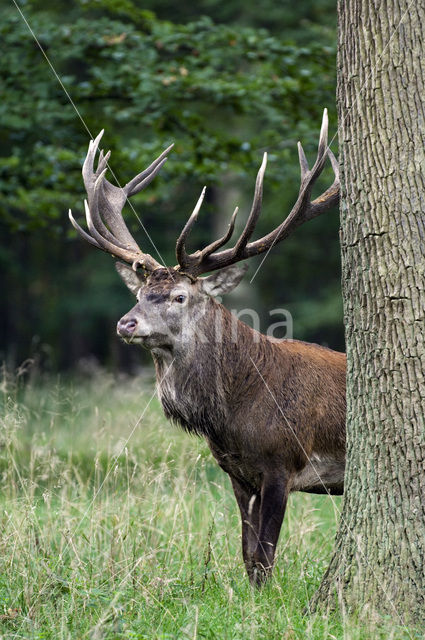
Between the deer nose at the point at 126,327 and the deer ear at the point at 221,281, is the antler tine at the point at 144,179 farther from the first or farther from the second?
the deer nose at the point at 126,327

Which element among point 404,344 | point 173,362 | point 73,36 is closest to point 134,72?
point 73,36

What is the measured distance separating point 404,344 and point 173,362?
1967 millimetres

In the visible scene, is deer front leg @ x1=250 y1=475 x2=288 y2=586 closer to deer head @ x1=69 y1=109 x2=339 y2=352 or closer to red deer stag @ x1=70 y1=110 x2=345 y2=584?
red deer stag @ x1=70 y1=110 x2=345 y2=584

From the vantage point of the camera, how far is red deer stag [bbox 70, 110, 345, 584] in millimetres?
5270

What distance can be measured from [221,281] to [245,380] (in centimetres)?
67

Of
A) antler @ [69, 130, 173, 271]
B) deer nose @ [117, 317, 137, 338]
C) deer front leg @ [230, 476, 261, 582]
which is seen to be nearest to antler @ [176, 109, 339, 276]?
antler @ [69, 130, 173, 271]

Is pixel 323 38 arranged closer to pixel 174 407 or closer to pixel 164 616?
pixel 174 407

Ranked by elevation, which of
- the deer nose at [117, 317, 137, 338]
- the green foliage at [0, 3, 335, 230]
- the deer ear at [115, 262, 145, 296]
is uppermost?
the green foliage at [0, 3, 335, 230]

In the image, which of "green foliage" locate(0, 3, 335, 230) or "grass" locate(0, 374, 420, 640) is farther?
"green foliage" locate(0, 3, 335, 230)

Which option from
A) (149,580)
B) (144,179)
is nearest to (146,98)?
(144,179)

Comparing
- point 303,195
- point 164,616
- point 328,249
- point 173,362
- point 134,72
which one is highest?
point 134,72

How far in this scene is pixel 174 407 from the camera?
552 centimetres

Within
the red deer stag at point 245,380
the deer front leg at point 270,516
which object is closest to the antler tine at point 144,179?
→ the red deer stag at point 245,380

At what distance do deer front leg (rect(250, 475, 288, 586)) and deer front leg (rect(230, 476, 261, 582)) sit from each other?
0.05 m
